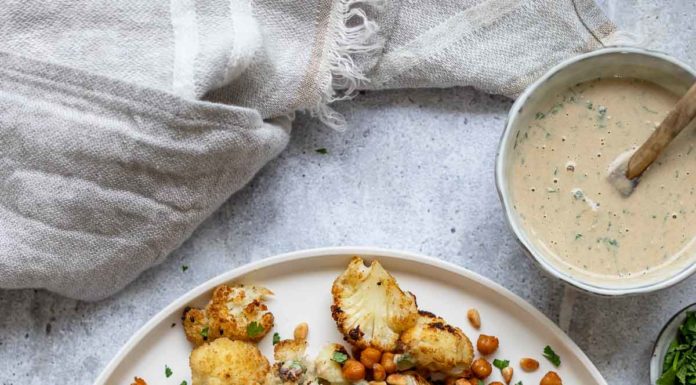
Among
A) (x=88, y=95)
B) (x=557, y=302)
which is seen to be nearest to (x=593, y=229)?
(x=557, y=302)

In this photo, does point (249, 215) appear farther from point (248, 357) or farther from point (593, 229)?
point (593, 229)

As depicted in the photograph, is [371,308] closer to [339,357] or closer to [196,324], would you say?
[339,357]

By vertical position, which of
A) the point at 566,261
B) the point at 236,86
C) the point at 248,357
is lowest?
the point at 248,357

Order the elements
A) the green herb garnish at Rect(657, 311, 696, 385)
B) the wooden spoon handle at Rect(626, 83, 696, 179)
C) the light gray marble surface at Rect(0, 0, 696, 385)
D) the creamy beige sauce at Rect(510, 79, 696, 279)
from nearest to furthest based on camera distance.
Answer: the wooden spoon handle at Rect(626, 83, 696, 179)
the creamy beige sauce at Rect(510, 79, 696, 279)
the green herb garnish at Rect(657, 311, 696, 385)
the light gray marble surface at Rect(0, 0, 696, 385)

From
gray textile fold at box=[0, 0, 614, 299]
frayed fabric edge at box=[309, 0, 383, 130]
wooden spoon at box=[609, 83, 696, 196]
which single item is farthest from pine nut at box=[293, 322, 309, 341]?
wooden spoon at box=[609, 83, 696, 196]

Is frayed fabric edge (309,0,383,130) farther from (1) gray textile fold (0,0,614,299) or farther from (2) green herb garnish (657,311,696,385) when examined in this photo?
(2) green herb garnish (657,311,696,385)

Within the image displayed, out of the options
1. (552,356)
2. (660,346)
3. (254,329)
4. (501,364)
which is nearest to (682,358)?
(660,346)

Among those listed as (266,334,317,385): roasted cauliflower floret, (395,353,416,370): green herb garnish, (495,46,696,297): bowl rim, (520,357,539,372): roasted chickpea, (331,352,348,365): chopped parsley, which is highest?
(495,46,696,297): bowl rim
